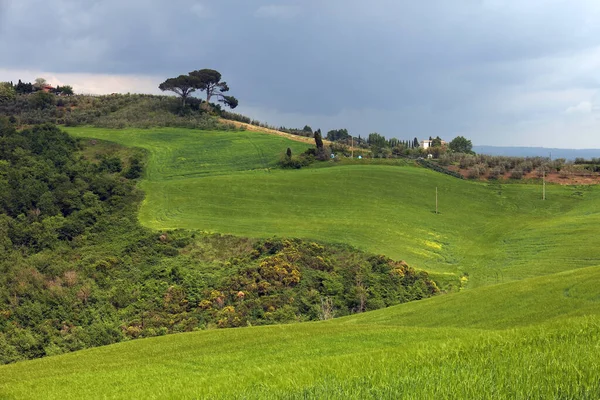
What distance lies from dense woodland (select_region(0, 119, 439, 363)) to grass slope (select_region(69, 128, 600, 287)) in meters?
3.14

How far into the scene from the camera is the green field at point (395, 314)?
24.2 ft

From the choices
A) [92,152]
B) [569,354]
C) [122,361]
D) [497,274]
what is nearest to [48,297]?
[122,361]

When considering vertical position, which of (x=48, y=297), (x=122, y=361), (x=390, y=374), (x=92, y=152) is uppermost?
(x=92, y=152)

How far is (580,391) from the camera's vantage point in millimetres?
5965

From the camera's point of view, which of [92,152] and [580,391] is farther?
[92,152]

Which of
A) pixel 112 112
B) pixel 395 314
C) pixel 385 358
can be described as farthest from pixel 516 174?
pixel 112 112

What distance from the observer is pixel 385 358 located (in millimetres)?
9375

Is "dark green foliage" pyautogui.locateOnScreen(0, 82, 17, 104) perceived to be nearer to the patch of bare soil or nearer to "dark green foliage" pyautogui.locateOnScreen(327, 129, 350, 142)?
"dark green foliage" pyautogui.locateOnScreen(327, 129, 350, 142)

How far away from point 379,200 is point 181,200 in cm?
1786

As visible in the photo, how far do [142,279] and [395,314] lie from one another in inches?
692

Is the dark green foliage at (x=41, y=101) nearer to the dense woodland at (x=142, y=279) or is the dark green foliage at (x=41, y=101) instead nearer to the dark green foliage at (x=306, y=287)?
the dense woodland at (x=142, y=279)

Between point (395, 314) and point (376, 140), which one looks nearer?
point (395, 314)

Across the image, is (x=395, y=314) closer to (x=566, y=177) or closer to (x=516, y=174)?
(x=516, y=174)

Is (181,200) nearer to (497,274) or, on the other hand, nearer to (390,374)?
(497,274)
